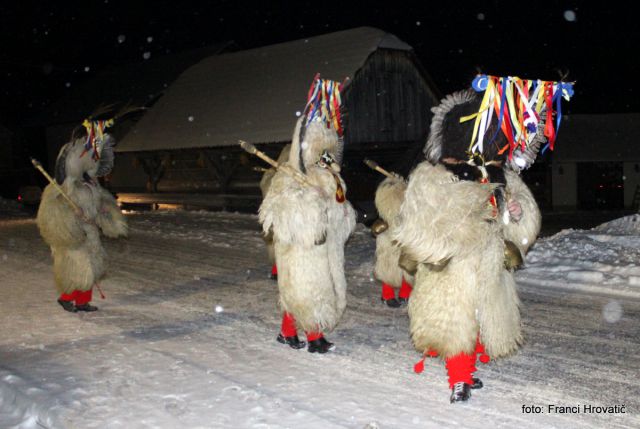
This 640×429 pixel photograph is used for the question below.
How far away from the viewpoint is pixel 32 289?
8727 mm

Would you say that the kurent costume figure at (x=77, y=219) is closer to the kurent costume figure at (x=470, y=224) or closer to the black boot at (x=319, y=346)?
the black boot at (x=319, y=346)

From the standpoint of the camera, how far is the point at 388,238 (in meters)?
7.02

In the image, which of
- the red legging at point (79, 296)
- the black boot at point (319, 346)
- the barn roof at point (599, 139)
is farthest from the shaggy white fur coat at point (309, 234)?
the barn roof at point (599, 139)

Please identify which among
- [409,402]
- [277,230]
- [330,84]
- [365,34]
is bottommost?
[409,402]

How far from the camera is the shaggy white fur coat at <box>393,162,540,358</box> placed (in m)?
4.25

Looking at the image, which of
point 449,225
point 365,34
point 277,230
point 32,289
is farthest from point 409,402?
point 365,34

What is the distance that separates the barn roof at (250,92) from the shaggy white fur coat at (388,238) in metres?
11.4

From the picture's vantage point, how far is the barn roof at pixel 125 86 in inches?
1272

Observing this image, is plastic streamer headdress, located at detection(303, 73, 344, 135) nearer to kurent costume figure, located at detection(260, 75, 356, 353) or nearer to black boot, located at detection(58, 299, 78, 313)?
kurent costume figure, located at detection(260, 75, 356, 353)

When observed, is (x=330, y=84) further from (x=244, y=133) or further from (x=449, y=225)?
(x=244, y=133)

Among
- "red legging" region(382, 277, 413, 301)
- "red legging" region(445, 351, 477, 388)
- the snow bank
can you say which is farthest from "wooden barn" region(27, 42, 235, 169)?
"red legging" region(445, 351, 477, 388)

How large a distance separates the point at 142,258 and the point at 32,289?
111 inches

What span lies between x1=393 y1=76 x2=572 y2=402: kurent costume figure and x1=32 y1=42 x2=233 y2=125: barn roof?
92.0ft

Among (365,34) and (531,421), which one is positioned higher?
(365,34)
